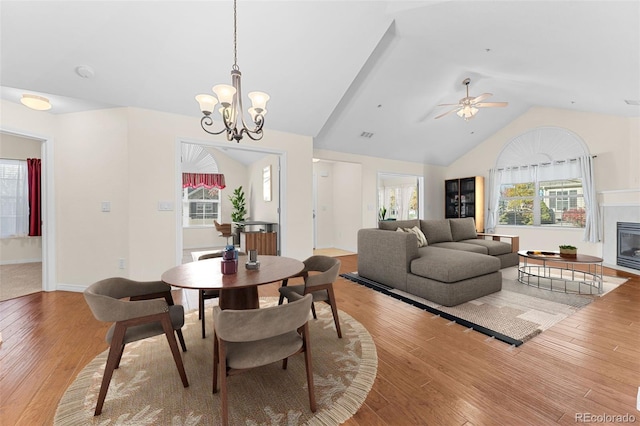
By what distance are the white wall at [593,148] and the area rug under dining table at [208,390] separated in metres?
5.93

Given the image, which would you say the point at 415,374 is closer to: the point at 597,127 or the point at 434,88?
the point at 434,88

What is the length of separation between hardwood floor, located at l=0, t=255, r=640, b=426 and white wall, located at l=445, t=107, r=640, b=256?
10.7 feet

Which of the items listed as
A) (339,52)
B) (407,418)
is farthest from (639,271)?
(339,52)

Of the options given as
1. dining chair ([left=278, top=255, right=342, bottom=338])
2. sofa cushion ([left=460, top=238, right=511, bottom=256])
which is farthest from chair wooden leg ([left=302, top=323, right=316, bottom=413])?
sofa cushion ([left=460, top=238, right=511, bottom=256])

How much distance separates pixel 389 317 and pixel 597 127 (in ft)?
19.2

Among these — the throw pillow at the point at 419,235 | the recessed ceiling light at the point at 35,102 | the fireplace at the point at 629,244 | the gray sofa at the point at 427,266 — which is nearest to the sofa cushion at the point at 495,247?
the gray sofa at the point at 427,266

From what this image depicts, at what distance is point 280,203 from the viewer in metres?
4.52

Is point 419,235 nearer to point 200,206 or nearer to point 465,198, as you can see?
point 465,198

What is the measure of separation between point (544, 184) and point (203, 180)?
8.48m

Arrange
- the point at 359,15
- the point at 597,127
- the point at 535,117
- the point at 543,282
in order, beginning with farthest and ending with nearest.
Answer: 1. the point at 535,117
2. the point at 597,127
3. the point at 543,282
4. the point at 359,15

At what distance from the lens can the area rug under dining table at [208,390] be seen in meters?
1.40

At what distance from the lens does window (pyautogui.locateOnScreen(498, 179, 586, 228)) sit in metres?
5.49

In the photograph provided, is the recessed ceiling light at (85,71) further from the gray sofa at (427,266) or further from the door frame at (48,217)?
the gray sofa at (427,266)

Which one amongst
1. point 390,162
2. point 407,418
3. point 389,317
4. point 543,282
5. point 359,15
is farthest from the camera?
point 390,162
